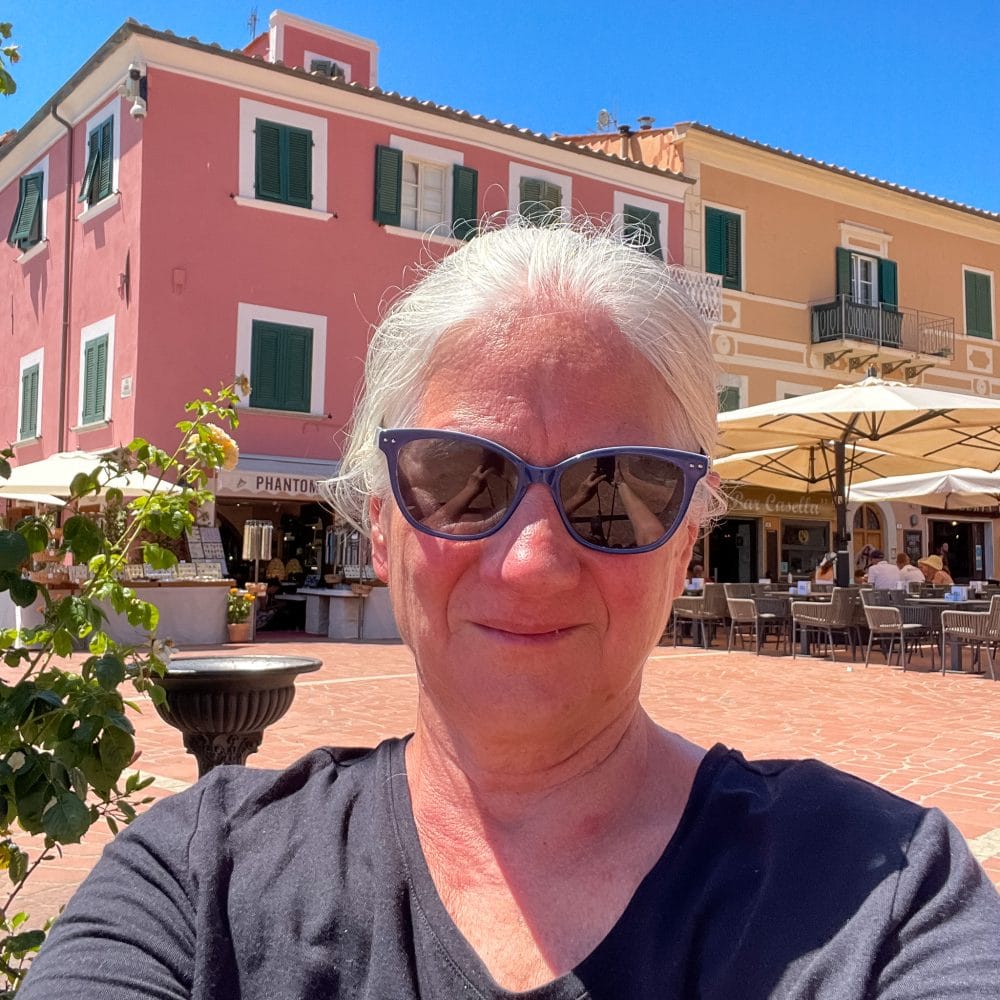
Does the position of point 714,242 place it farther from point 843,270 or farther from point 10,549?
Answer: point 10,549

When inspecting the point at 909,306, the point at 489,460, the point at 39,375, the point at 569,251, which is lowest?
the point at 489,460

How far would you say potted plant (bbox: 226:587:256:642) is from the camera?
13.1m

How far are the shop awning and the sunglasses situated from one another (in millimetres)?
13080

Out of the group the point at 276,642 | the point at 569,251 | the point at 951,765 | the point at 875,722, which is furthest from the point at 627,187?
the point at 569,251

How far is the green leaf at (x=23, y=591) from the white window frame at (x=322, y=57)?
16711 millimetres

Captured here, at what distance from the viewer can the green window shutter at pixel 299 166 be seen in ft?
49.4

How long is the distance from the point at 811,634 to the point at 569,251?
1352 cm

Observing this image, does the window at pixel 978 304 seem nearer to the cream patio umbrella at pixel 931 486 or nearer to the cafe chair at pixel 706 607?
the cream patio umbrella at pixel 931 486

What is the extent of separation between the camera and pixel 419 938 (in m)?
1.05

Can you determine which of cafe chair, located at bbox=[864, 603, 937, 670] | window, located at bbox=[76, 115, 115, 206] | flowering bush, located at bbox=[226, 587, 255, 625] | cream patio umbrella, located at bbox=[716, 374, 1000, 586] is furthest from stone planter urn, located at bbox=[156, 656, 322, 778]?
window, located at bbox=[76, 115, 115, 206]

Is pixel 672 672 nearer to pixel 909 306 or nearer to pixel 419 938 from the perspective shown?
pixel 419 938

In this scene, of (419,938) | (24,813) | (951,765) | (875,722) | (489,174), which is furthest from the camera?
(489,174)

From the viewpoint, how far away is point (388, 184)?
51.9 feet

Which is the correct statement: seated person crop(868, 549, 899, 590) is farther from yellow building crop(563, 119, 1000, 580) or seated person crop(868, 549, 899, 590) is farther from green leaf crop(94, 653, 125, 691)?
green leaf crop(94, 653, 125, 691)
